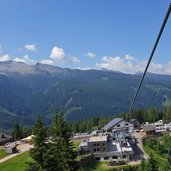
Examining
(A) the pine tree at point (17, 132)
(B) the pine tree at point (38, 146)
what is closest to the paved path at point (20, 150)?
(A) the pine tree at point (17, 132)

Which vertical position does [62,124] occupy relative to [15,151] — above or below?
above

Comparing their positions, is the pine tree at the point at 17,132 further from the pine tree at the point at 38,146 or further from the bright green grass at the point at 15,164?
the pine tree at the point at 38,146

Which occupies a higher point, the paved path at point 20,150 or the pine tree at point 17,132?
the pine tree at point 17,132

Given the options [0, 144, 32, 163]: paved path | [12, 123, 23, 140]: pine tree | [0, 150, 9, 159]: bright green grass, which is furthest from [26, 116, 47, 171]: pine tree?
[12, 123, 23, 140]: pine tree

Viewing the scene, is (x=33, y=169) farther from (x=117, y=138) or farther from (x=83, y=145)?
(x=117, y=138)

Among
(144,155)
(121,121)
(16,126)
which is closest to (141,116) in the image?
(121,121)

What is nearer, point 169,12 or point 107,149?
point 169,12
